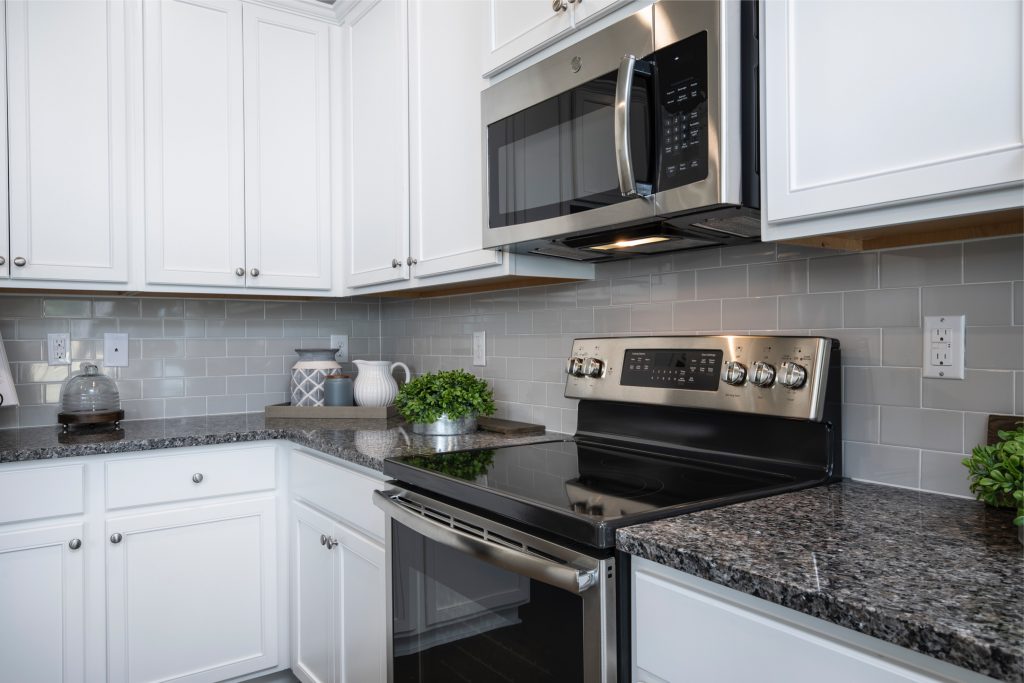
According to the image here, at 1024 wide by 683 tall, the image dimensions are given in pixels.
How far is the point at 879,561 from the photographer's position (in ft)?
2.91

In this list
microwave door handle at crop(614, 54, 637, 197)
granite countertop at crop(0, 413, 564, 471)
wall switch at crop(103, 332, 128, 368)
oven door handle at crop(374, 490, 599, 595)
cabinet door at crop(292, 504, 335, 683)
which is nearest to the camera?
oven door handle at crop(374, 490, 599, 595)

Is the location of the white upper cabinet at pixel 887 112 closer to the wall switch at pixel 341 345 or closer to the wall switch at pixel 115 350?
the wall switch at pixel 341 345

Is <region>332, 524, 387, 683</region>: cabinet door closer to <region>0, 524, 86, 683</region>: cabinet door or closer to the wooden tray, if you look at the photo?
the wooden tray

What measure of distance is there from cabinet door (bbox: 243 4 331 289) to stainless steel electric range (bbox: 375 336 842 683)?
1.28 meters

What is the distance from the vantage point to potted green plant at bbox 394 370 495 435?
208 centimetres

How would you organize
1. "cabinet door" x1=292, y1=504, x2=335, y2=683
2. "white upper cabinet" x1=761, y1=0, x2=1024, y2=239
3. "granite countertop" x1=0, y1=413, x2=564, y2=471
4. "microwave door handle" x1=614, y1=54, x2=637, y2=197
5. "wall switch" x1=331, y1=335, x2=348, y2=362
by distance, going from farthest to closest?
"wall switch" x1=331, y1=335, x2=348, y2=362, "cabinet door" x1=292, y1=504, x2=335, y2=683, "granite countertop" x1=0, y1=413, x2=564, y2=471, "microwave door handle" x1=614, y1=54, x2=637, y2=197, "white upper cabinet" x1=761, y1=0, x2=1024, y2=239

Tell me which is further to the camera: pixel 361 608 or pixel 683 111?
pixel 361 608

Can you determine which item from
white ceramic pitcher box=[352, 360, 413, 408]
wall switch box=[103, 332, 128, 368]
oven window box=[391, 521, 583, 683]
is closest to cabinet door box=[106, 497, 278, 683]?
white ceramic pitcher box=[352, 360, 413, 408]

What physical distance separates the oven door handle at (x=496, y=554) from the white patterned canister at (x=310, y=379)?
1161 mm

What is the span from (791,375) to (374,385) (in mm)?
1641

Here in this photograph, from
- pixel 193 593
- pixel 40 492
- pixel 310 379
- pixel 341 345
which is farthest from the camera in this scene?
pixel 341 345

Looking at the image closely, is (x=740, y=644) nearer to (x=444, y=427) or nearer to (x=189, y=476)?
(x=444, y=427)

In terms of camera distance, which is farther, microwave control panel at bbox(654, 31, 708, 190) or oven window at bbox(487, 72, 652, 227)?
oven window at bbox(487, 72, 652, 227)

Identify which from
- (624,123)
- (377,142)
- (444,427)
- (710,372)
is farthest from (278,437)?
(624,123)
